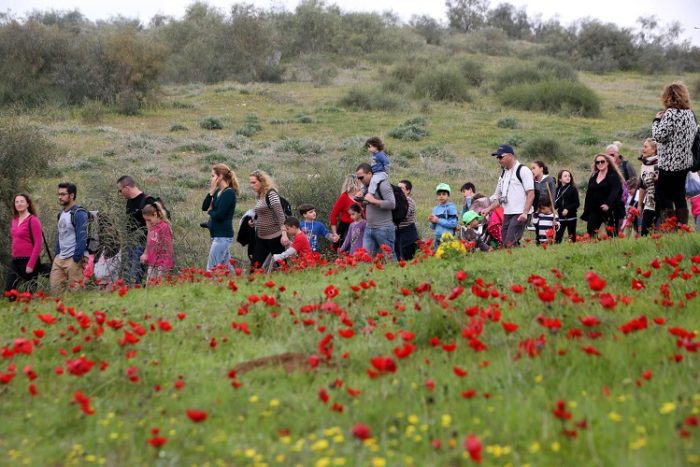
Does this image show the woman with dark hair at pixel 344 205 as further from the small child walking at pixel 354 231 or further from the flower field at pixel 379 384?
the flower field at pixel 379 384

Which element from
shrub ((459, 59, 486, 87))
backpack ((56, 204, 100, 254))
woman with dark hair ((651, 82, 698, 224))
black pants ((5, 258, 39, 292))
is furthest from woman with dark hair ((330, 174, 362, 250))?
shrub ((459, 59, 486, 87))

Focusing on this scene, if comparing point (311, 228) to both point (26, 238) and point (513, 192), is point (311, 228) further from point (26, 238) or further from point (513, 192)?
point (26, 238)

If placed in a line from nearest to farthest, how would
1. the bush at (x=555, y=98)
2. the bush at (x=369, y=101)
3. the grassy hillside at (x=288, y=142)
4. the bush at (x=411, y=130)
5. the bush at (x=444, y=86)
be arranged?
the grassy hillside at (x=288, y=142)
the bush at (x=411, y=130)
the bush at (x=369, y=101)
the bush at (x=555, y=98)
the bush at (x=444, y=86)

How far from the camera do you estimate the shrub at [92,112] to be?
33981mm

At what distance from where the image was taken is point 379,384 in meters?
4.29

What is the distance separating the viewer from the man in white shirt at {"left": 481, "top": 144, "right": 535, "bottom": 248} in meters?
9.95

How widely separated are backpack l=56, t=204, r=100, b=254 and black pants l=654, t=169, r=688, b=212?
253 inches

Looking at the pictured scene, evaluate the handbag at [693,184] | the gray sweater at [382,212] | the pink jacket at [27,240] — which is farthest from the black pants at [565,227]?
the pink jacket at [27,240]

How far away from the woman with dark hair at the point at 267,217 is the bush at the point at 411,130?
20768 mm

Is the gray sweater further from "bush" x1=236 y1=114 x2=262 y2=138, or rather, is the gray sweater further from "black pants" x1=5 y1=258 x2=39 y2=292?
"bush" x1=236 y1=114 x2=262 y2=138

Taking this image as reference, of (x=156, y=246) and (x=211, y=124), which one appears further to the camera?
(x=211, y=124)

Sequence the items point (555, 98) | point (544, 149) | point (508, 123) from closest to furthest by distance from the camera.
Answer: point (544, 149) < point (508, 123) < point (555, 98)

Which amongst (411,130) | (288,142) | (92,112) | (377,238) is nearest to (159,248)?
(377,238)

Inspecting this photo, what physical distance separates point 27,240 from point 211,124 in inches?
937
